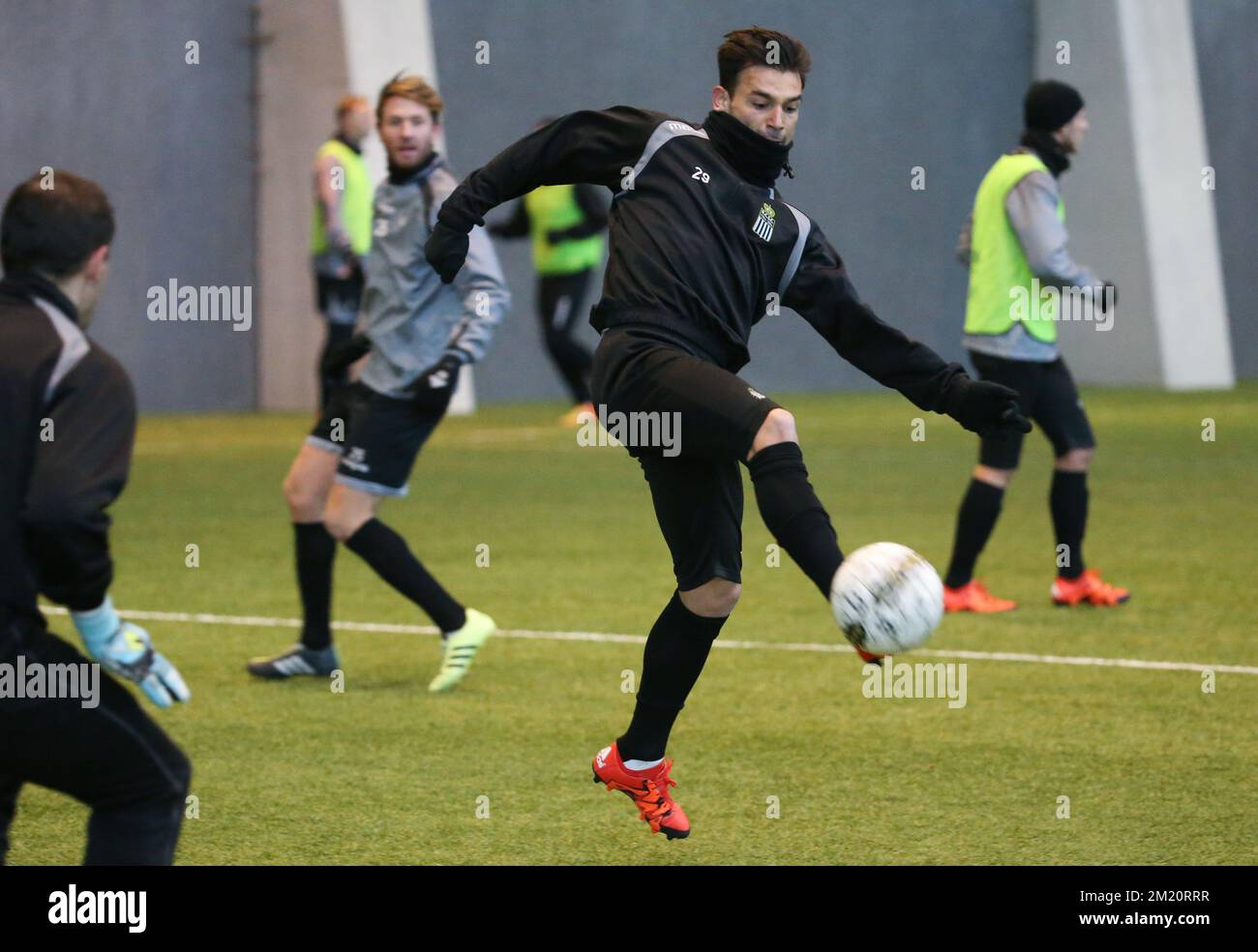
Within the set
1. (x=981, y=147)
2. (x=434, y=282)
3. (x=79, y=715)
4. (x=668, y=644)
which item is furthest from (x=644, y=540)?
(x=981, y=147)

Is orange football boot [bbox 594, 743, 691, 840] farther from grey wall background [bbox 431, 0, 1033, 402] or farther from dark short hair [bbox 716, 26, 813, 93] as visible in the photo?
grey wall background [bbox 431, 0, 1033, 402]

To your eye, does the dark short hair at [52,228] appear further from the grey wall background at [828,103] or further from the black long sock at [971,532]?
the grey wall background at [828,103]

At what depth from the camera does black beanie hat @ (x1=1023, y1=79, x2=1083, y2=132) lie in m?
8.43

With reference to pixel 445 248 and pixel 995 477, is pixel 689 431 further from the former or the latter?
pixel 995 477

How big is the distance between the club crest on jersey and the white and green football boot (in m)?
2.37

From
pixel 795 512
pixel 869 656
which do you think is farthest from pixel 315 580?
pixel 869 656

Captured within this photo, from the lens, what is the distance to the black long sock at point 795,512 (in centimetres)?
416

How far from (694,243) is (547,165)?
1.59 feet

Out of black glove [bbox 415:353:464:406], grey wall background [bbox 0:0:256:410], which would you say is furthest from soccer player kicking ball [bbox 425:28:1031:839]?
grey wall background [bbox 0:0:256:410]

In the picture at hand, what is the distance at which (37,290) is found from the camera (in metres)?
3.38

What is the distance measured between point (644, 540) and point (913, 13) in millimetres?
15395

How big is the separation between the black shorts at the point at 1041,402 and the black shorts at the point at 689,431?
3745mm

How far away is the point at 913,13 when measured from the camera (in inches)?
950

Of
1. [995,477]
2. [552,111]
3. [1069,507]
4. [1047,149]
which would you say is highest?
[552,111]
